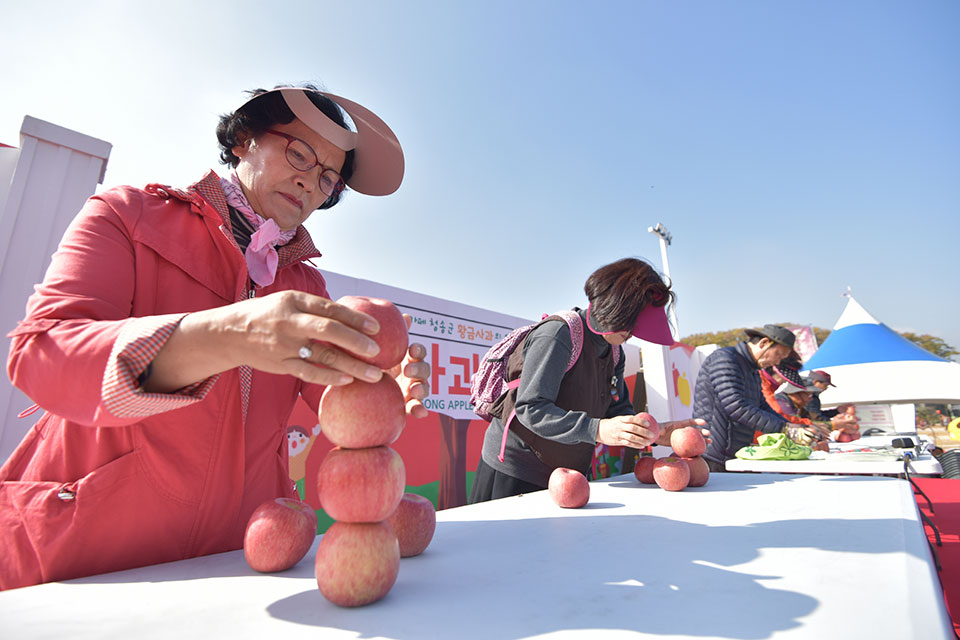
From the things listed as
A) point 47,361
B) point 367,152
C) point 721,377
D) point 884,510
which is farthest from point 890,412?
point 47,361

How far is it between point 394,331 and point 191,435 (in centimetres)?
70

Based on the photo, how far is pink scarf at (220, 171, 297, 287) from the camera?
132 cm

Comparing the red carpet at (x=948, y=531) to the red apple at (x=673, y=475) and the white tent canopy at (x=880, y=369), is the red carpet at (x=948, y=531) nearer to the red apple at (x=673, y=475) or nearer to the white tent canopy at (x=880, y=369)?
the red apple at (x=673, y=475)

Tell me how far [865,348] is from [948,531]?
320 inches

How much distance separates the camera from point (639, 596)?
2.52 ft

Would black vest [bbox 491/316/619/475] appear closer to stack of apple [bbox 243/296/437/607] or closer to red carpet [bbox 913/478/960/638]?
red carpet [bbox 913/478/960/638]

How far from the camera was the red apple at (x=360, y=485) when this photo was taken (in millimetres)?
771

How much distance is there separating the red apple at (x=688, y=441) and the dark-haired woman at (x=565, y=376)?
0.34ft

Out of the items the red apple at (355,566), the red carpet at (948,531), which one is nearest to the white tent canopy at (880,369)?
the red carpet at (948,531)

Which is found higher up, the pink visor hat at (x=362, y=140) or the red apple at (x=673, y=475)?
the pink visor hat at (x=362, y=140)

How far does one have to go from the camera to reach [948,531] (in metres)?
2.86

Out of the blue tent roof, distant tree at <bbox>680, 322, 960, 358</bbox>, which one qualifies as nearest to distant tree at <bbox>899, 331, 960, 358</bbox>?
distant tree at <bbox>680, 322, 960, 358</bbox>

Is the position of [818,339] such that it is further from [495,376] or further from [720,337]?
[495,376]

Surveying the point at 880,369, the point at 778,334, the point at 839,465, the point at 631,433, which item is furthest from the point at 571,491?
the point at 880,369
